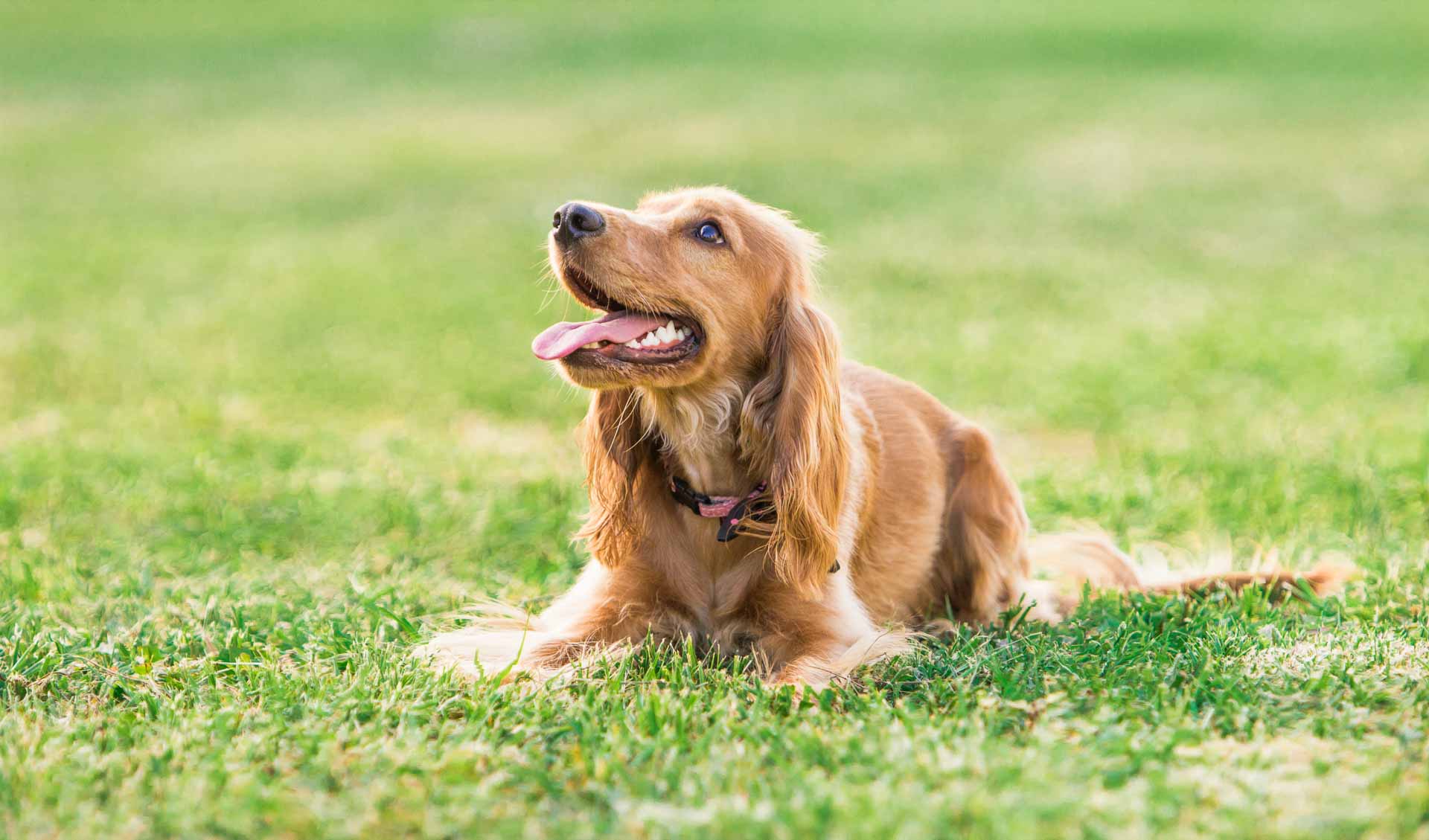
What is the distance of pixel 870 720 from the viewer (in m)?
3.30

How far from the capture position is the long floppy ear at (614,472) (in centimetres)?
402

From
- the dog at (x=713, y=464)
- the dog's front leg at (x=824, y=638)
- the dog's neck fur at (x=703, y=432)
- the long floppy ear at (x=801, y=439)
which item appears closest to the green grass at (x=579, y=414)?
the dog's front leg at (x=824, y=638)

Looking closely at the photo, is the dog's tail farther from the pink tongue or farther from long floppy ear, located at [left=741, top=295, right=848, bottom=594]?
the pink tongue

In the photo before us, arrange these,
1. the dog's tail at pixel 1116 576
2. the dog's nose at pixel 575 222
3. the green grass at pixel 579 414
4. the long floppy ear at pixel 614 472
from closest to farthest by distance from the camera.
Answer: the green grass at pixel 579 414
the dog's nose at pixel 575 222
the long floppy ear at pixel 614 472
the dog's tail at pixel 1116 576

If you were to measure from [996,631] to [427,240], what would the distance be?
9.68 metres

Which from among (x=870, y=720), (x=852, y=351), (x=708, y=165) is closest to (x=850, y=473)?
(x=870, y=720)

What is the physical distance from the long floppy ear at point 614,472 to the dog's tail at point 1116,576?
1424 mm

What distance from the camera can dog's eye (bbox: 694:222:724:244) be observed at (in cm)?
388

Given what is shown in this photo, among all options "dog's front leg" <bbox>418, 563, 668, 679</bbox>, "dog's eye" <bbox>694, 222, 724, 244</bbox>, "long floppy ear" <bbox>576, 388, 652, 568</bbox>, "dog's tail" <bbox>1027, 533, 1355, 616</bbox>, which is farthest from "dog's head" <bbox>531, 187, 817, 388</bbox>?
"dog's tail" <bbox>1027, 533, 1355, 616</bbox>

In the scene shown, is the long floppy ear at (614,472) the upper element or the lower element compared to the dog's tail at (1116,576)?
upper

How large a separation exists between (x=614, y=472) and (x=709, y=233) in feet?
2.40

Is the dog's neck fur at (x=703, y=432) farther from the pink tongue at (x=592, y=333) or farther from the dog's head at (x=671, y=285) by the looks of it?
the pink tongue at (x=592, y=333)

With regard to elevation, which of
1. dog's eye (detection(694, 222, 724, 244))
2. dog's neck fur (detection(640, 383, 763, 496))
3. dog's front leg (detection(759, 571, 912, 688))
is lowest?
dog's front leg (detection(759, 571, 912, 688))

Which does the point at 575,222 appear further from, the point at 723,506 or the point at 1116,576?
the point at 1116,576
